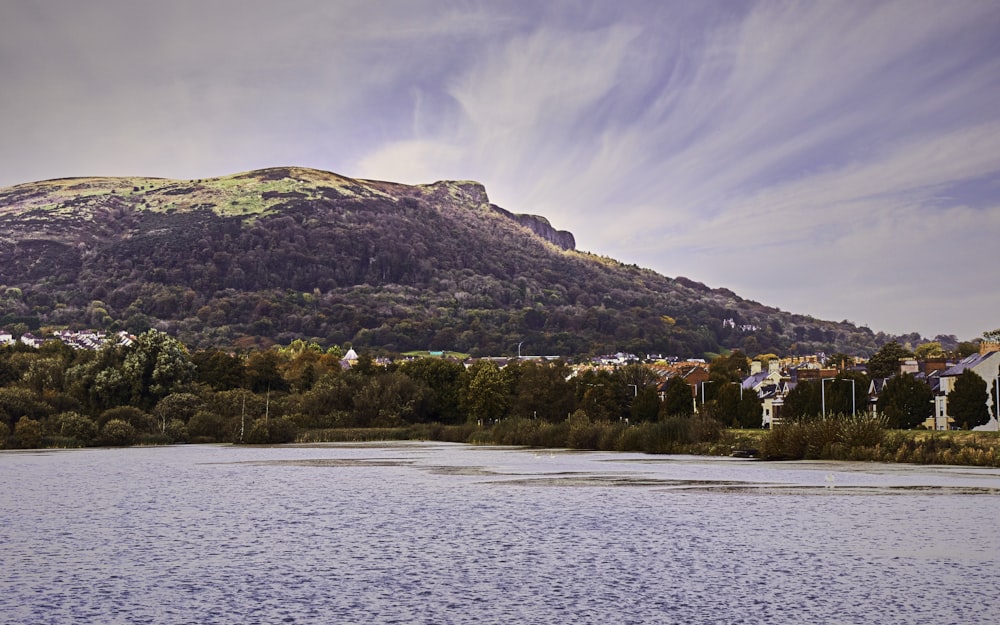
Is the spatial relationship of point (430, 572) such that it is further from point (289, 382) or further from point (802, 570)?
point (289, 382)

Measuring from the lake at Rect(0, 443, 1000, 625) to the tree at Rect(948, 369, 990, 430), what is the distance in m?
39.8

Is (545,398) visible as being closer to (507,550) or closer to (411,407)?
(411,407)

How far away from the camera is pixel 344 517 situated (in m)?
27.8

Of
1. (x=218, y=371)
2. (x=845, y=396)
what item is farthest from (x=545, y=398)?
(x=218, y=371)

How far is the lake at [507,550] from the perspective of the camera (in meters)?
15.1

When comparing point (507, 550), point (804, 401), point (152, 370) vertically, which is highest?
point (152, 370)

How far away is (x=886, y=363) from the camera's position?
117 metres

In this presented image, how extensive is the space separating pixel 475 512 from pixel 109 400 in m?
Result: 76.6

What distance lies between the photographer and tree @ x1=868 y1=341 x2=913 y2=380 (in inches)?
4557

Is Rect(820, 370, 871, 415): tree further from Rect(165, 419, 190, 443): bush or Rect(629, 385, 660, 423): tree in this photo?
Rect(165, 419, 190, 443): bush

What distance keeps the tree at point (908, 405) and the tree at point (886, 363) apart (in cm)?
3837

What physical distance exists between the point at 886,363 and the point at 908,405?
4279cm

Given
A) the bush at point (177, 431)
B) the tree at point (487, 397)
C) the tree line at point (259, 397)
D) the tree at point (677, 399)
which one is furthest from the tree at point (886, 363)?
the bush at point (177, 431)

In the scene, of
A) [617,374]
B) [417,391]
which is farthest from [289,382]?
[617,374]
